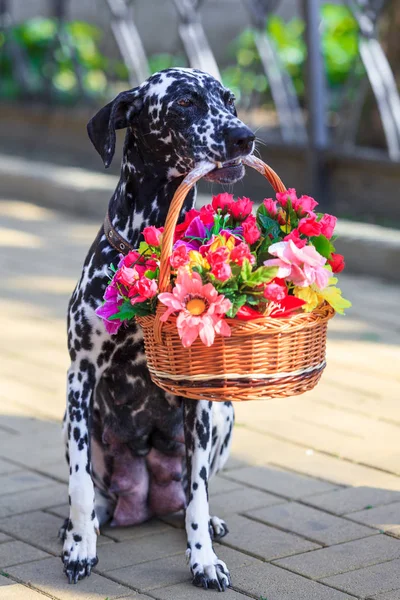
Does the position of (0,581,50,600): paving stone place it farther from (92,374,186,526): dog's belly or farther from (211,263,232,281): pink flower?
(211,263,232,281): pink flower

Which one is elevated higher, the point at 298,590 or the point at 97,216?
the point at 97,216

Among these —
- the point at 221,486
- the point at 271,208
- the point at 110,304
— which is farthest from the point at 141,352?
the point at 221,486

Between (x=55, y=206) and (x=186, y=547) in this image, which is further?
(x=55, y=206)

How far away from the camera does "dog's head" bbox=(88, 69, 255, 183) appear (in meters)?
3.29

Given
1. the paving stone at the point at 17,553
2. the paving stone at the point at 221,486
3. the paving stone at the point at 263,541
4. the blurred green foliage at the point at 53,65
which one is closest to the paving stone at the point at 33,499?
the paving stone at the point at 17,553

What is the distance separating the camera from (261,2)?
10070 mm

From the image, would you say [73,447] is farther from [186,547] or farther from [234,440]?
[234,440]

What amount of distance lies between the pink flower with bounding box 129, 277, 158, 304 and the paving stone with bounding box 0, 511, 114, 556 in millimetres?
1085

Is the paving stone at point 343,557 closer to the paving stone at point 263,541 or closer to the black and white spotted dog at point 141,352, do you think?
the paving stone at point 263,541

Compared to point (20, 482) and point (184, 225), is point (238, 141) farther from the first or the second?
point (20, 482)

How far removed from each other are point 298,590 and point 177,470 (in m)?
0.75

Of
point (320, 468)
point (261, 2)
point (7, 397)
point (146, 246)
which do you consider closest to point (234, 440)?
point (320, 468)

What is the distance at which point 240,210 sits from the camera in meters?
3.32

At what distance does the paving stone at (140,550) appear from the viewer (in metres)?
3.49
